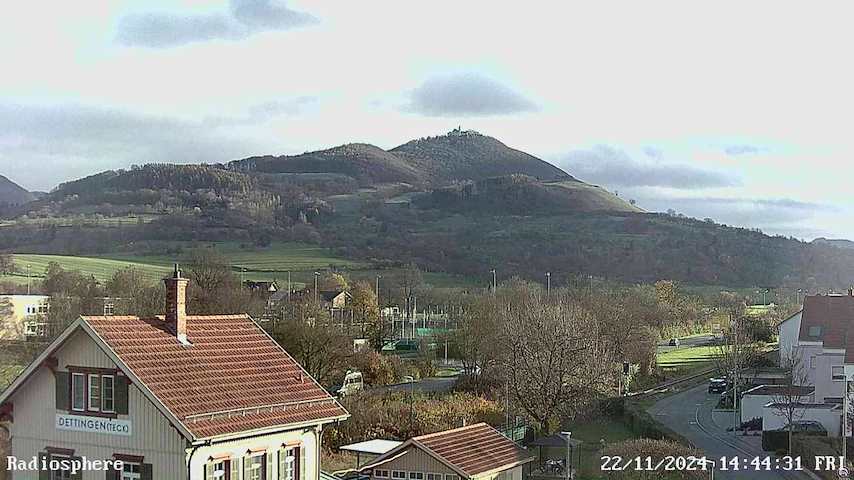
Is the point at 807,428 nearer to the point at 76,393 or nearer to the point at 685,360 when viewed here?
the point at 76,393

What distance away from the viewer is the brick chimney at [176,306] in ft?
81.0

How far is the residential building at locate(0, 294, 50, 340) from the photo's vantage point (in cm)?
6756

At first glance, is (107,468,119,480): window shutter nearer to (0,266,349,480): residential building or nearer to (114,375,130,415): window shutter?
(0,266,349,480): residential building

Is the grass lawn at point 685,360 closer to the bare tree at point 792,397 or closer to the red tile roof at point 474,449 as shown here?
the bare tree at point 792,397

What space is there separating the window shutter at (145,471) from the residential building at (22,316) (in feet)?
140

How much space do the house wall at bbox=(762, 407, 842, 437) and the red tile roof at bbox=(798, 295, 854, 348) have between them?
7956mm

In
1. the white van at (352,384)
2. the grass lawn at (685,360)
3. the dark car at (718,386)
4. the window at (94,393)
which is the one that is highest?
the window at (94,393)

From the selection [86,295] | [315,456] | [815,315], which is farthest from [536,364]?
[86,295]

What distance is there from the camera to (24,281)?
97.4 meters

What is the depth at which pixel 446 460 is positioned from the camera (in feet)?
91.6

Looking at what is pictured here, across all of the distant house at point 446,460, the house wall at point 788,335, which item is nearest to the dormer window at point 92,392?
the distant house at point 446,460

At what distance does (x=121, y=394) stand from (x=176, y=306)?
8.13 ft

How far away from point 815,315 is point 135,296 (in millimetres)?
38933

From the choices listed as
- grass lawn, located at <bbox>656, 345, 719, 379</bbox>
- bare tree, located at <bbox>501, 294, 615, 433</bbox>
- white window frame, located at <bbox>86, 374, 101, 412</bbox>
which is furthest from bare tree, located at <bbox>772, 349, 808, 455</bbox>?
white window frame, located at <bbox>86, 374, 101, 412</bbox>
